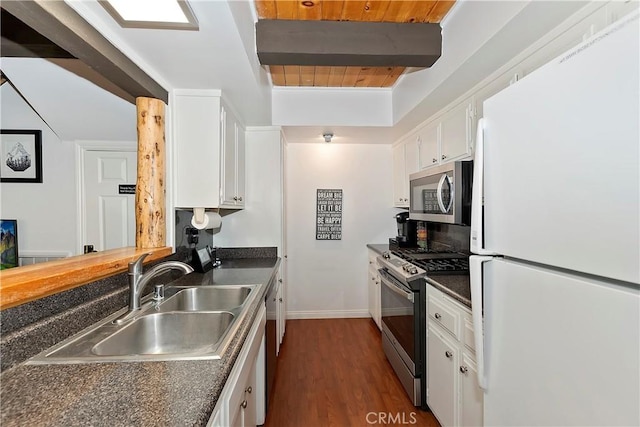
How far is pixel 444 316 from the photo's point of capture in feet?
5.43

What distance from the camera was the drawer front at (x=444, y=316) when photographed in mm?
1536

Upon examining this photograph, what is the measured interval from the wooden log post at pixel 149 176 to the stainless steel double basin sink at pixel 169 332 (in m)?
0.35

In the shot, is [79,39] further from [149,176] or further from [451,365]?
[451,365]

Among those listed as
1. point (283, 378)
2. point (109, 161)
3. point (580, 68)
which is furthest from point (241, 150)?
point (580, 68)

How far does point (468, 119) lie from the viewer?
1.98 m

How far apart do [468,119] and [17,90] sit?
262cm

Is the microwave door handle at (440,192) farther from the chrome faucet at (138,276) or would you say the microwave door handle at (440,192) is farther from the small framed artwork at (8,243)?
the small framed artwork at (8,243)

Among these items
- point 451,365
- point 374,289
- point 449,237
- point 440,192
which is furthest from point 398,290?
point 374,289

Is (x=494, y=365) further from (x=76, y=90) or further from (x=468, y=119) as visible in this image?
(x=76, y=90)

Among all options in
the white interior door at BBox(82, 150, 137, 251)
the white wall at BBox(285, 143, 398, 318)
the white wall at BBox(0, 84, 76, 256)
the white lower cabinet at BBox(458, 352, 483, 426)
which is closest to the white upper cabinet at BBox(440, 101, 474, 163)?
the white lower cabinet at BBox(458, 352, 483, 426)

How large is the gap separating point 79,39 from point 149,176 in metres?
0.72

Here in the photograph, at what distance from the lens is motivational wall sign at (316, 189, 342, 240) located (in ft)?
12.0

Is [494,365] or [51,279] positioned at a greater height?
[51,279]

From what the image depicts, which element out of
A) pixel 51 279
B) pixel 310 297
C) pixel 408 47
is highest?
pixel 408 47
